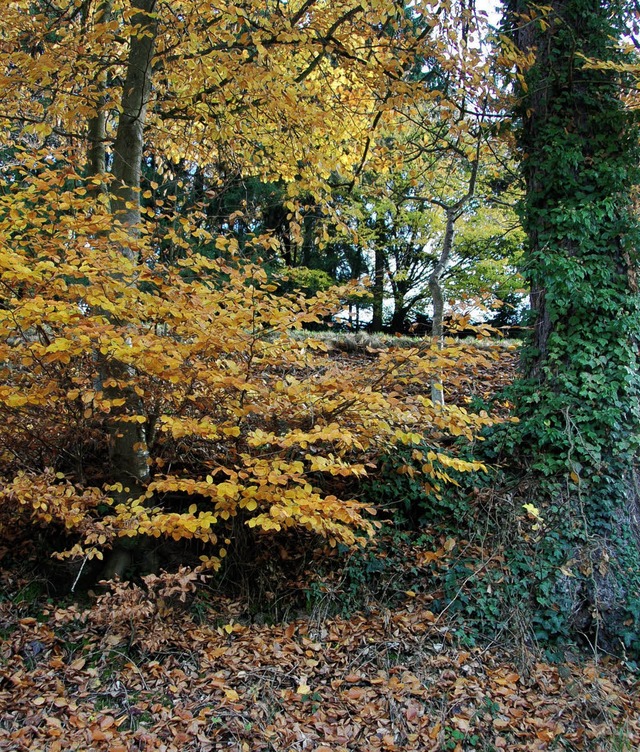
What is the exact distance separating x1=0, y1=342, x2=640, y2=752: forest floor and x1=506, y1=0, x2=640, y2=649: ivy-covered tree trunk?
825 millimetres

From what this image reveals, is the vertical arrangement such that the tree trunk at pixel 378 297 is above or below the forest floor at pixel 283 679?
above

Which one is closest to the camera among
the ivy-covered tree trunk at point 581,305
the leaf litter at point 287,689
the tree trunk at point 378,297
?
the leaf litter at point 287,689

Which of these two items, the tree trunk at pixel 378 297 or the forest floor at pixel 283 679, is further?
the tree trunk at pixel 378 297

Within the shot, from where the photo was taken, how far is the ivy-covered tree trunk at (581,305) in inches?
167

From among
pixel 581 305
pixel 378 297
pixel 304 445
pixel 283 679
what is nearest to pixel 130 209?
pixel 304 445

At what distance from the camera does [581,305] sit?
181 inches

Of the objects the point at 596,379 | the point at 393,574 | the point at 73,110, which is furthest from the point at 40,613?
the point at 596,379

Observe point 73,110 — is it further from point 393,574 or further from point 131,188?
point 393,574

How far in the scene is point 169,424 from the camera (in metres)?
3.25

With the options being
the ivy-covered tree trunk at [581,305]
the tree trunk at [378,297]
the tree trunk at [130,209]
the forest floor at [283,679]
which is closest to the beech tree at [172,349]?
the tree trunk at [130,209]

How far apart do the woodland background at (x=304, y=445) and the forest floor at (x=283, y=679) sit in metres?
0.02

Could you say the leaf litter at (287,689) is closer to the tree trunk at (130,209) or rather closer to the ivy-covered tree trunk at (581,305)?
the tree trunk at (130,209)

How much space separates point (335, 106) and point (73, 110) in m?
2.41

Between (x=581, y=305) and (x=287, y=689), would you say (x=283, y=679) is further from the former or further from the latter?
(x=581, y=305)
